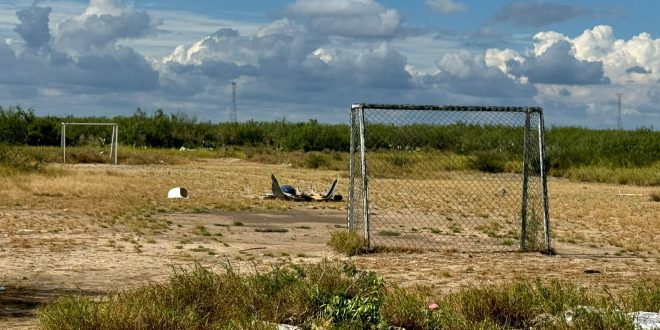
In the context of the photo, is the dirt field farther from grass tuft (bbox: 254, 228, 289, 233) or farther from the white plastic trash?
the white plastic trash

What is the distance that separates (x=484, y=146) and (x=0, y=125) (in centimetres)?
5246

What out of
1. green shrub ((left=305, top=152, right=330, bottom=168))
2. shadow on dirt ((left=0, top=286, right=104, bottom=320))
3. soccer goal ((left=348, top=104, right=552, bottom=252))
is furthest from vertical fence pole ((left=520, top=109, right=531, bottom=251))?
green shrub ((left=305, top=152, right=330, bottom=168))

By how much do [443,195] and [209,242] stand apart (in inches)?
552

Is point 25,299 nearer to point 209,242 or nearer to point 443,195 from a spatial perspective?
point 209,242

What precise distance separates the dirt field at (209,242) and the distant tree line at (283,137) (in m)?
3.06

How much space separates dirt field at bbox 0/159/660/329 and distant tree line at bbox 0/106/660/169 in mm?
3062

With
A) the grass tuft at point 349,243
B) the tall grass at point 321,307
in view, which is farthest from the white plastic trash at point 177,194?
the tall grass at point 321,307

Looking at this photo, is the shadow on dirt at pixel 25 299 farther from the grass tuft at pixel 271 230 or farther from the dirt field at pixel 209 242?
the grass tuft at pixel 271 230

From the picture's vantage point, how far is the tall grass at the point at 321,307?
780 cm

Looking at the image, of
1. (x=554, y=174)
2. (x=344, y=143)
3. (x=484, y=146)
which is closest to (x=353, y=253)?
(x=484, y=146)

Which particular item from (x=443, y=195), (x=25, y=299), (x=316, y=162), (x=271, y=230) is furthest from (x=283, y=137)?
(x=25, y=299)

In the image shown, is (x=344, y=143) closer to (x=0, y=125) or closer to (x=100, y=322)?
(x=0, y=125)

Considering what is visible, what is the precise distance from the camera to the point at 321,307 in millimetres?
8359

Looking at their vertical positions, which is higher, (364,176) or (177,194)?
(364,176)
